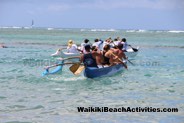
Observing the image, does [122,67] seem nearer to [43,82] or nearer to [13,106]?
[43,82]

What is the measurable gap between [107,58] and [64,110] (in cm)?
742

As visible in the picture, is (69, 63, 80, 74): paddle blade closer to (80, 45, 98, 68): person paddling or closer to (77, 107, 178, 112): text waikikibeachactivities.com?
(80, 45, 98, 68): person paddling

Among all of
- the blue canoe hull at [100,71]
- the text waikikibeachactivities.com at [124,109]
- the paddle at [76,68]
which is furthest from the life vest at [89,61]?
the text waikikibeachactivities.com at [124,109]

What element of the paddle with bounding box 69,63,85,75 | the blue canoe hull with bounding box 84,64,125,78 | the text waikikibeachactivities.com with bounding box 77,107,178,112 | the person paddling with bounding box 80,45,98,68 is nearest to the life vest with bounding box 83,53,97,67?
the person paddling with bounding box 80,45,98,68

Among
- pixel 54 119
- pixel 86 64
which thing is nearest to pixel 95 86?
pixel 86 64

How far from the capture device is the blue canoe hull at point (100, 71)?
15352 mm

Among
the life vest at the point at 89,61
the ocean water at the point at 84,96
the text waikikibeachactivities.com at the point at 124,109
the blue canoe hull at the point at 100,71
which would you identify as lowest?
the ocean water at the point at 84,96

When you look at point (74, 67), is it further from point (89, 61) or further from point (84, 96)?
point (84, 96)

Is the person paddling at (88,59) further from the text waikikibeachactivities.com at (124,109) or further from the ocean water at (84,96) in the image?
the text waikikibeachactivities.com at (124,109)

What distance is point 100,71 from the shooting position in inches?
627

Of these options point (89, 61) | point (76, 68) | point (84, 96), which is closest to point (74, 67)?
point (76, 68)

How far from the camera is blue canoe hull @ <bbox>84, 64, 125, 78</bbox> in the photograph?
50.4 feet

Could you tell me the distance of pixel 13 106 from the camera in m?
10.9

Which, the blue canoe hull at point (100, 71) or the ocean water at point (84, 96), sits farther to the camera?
the blue canoe hull at point (100, 71)
